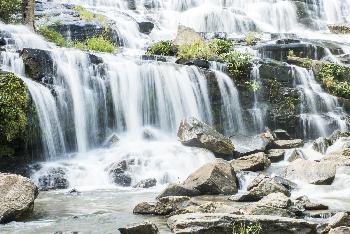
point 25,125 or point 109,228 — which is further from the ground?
point 25,125

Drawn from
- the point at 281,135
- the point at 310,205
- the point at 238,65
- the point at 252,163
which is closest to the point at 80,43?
the point at 238,65

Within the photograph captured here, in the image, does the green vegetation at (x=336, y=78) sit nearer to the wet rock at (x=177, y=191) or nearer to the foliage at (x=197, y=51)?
the foliage at (x=197, y=51)

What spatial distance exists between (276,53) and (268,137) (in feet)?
22.6

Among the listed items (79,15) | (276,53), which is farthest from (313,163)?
(79,15)

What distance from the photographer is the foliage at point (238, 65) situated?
816 inches

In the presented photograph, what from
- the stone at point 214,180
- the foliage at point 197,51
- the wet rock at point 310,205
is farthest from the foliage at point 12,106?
the wet rock at point 310,205

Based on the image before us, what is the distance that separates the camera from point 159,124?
61.3 feet

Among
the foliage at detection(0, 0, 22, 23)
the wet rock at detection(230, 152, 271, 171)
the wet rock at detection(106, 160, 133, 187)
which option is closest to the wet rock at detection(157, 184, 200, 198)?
the wet rock at detection(106, 160, 133, 187)

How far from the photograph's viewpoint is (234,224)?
8.02 metres

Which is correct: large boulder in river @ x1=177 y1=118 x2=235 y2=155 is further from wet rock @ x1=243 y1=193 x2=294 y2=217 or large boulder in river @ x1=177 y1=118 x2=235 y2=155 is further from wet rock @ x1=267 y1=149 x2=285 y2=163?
wet rock @ x1=243 y1=193 x2=294 y2=217

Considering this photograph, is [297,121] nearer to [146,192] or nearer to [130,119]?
[130,119]

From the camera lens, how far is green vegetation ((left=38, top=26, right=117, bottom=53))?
21750 millimetres

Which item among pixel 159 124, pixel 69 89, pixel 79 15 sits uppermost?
pixel 79 15

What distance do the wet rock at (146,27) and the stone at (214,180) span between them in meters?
15.6
